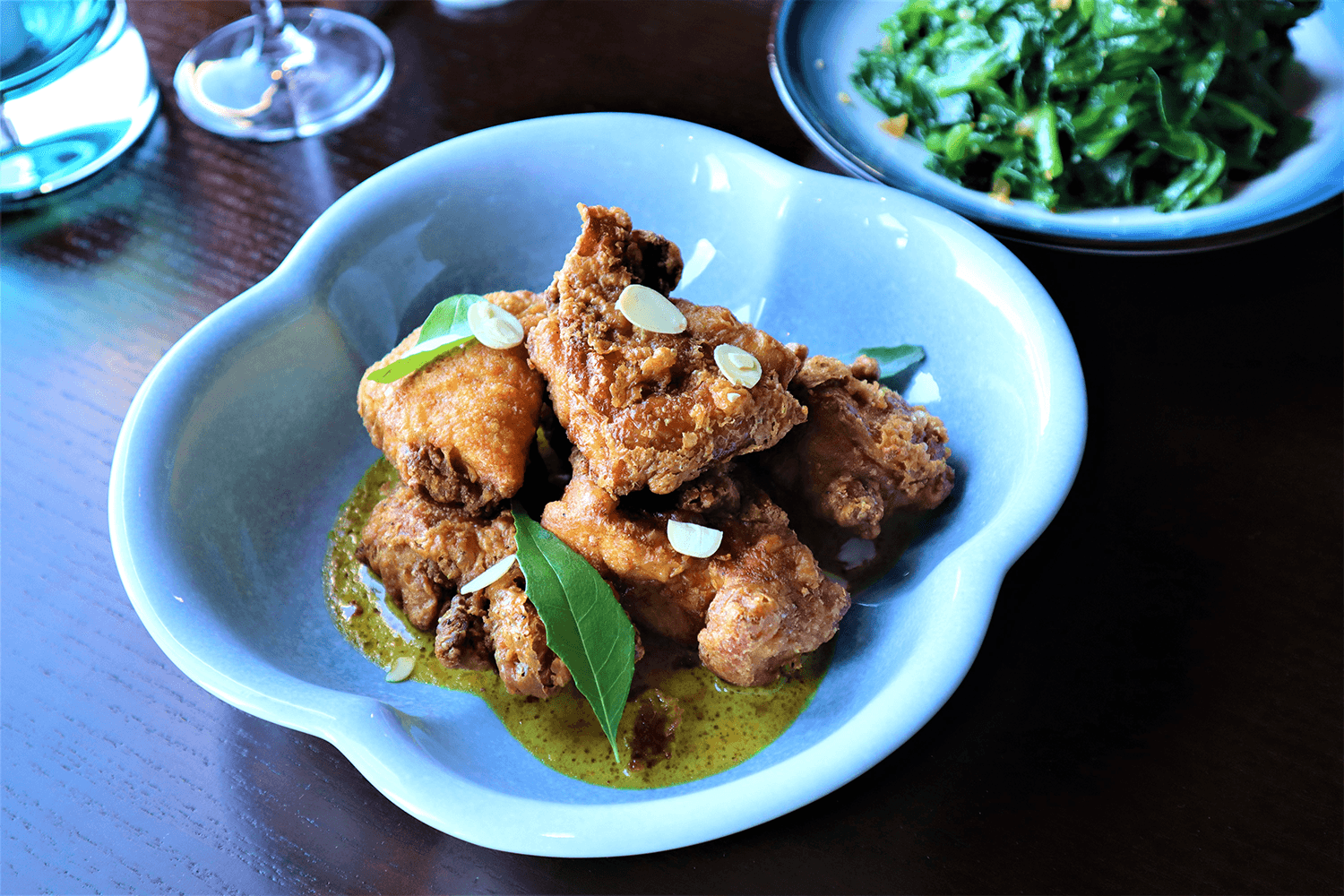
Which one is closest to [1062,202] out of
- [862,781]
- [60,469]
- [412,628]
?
[862,781]

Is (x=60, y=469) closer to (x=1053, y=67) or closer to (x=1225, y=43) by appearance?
(x=1053, y=67)

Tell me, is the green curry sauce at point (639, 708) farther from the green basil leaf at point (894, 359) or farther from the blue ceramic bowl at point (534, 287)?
the green basil leaf at point (894, 359)

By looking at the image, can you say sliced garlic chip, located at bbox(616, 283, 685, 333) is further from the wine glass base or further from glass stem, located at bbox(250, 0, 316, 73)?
glass stem, located at bbox(250, 0, 316, 73)

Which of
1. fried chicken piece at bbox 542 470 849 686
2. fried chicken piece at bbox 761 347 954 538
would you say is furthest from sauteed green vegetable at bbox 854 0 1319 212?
fried chicken piece at bbox 542 470 849 686

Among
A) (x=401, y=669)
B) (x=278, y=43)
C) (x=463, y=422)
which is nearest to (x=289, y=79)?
(x=278, y=43)

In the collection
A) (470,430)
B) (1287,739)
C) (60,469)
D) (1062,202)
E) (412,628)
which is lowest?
(60,469)

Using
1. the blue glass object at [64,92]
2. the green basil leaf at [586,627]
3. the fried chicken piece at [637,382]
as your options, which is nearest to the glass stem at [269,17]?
the blue glass object at [64,92]
